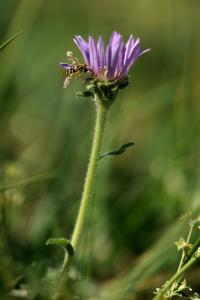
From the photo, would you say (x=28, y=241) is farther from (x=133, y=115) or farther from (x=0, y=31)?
(x=0, y=31)

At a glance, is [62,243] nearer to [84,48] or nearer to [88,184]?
[88,184]

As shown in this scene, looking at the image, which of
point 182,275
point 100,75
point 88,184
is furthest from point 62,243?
point 100,75

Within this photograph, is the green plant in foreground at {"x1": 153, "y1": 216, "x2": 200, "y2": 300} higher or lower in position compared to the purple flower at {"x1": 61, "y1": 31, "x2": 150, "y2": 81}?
lower

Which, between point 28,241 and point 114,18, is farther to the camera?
point 114,18

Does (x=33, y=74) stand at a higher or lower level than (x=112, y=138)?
higher

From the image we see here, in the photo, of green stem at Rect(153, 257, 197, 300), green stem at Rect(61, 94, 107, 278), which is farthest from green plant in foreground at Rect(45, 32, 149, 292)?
green stem at Rect(153, 257, 197, 300)

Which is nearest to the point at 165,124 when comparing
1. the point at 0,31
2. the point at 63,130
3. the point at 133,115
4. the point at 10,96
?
the point at 133,115

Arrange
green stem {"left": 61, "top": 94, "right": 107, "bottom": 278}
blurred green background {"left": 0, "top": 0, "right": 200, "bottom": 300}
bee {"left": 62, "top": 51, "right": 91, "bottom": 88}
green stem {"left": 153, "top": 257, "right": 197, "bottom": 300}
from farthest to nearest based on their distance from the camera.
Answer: blurred green background {"left": 0, "top": 0, "right": 200, "bottom": 300}, bee {"left": 62, "top": 51, "right": 91, "bottom": 88}, green stem {"left": 61, "top": 94, "right": 107, "bottom": 278}, green stem {"left": 153, "top": 257, "right": 197, "bottom": 300}

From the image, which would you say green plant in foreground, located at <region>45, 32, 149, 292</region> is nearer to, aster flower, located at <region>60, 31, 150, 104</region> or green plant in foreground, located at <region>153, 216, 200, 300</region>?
aster flower, located at <region>60, 31, 150, 104</region>
